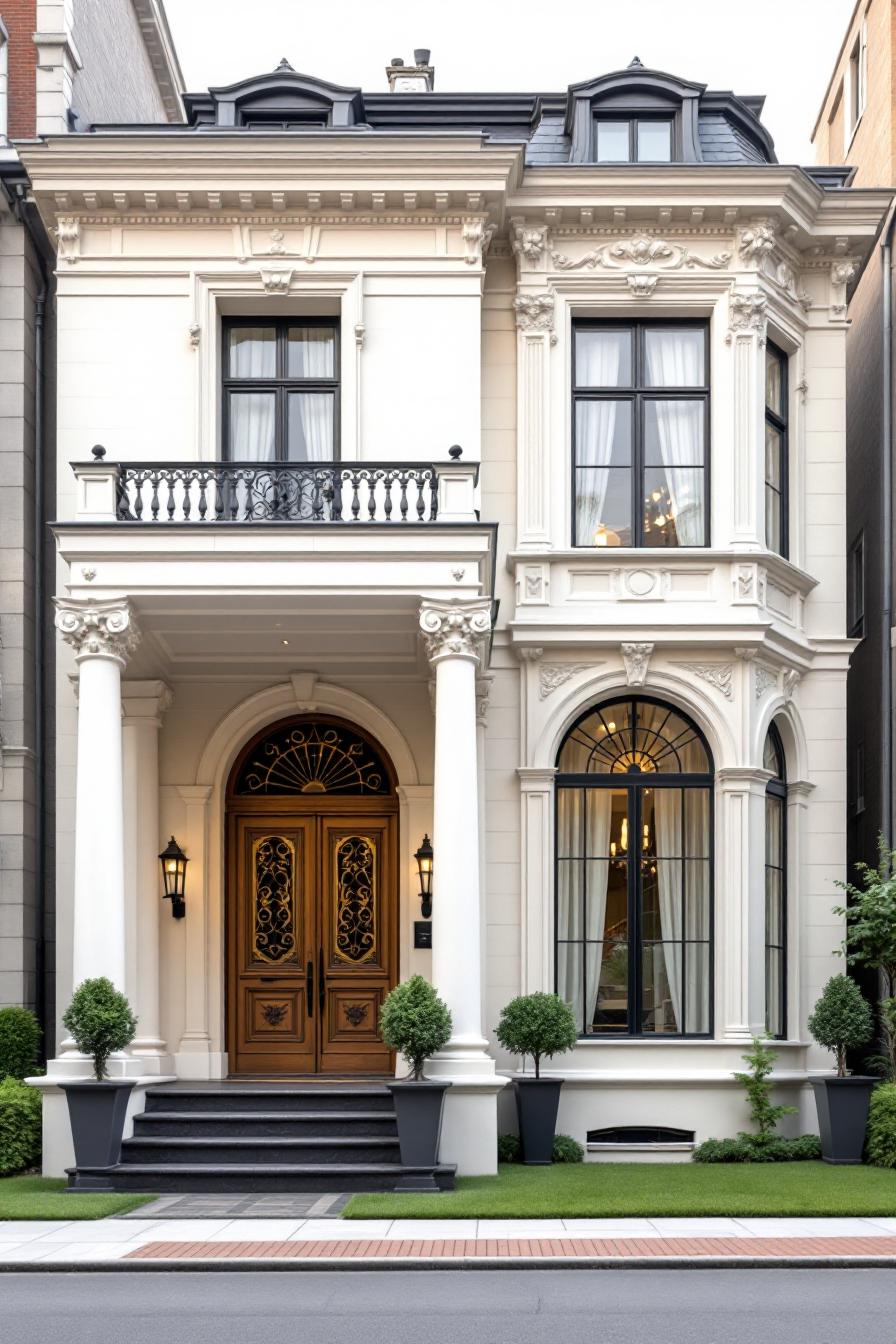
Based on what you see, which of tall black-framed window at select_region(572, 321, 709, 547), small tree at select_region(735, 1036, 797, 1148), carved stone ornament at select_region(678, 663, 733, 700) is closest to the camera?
small tree at select_region(735, 1036, 797, 1148)

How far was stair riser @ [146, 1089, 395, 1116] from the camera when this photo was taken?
15.6 meters

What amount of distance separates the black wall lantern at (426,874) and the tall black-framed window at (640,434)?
355 centimetres

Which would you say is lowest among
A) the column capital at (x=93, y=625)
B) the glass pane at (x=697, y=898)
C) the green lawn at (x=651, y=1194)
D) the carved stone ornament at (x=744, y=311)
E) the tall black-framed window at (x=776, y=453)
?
the green lawn at (x=651, y=1194)

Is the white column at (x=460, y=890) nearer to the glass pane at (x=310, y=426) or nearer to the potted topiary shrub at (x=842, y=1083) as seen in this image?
the glass pane at (x=310, y=426)

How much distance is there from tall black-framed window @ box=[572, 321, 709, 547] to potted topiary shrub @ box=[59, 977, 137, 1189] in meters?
6.97

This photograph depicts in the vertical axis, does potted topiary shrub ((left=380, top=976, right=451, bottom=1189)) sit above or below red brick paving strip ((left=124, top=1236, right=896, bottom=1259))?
above

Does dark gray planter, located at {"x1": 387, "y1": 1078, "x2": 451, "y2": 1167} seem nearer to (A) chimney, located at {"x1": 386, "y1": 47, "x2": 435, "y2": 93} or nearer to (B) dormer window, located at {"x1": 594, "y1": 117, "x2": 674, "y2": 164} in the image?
(B) dormer window, located at {"x1": 594, "y1": 117, "x2": 674, "y2": 164}

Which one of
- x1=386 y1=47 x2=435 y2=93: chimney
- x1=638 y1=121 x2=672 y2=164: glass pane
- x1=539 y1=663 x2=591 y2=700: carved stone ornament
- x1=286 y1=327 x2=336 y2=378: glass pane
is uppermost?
x1=386 y1=47 x2=435 y2=93: chimney

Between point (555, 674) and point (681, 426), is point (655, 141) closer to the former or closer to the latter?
point (681, 426)

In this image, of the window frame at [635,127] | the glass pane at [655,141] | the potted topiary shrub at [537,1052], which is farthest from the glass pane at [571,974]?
the glass pane at [655,141]

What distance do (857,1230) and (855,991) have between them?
4.71 meters

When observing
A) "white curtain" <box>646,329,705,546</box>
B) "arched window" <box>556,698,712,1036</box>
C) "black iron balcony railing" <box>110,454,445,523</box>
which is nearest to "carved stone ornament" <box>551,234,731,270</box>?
"white curtain" <box>646,329,705,546</box>

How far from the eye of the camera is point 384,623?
54.1 feet

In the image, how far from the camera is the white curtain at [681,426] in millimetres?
18109
